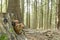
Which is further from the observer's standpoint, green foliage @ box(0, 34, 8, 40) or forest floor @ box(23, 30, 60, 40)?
forest floor @ box(23, 30, 60, 40)

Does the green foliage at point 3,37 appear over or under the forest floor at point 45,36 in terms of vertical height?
over

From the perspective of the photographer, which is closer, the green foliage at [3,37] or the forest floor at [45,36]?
the green foliage at [3,37]

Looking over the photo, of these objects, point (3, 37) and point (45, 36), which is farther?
point (45, 36)

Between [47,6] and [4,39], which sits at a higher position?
→ [47,6]

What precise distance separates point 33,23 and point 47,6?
176 centimetres

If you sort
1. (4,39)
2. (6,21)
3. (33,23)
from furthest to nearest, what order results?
(33,23), (6,21), (4,39)

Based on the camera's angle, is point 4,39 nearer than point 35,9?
Yes

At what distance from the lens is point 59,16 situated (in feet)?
23.8

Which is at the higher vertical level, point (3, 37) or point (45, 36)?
point (3, 37)

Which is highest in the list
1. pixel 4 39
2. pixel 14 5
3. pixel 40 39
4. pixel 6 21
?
pixel 14 5

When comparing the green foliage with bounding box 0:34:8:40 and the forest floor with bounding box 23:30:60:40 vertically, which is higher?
the green foliage with bounding box 0:34:8:40

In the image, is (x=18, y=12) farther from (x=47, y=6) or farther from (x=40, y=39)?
(x=47, y=6)

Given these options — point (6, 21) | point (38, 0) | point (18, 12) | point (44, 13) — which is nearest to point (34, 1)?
point (38, 0)

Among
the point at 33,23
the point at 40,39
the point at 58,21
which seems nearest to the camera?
the point at 40,39
